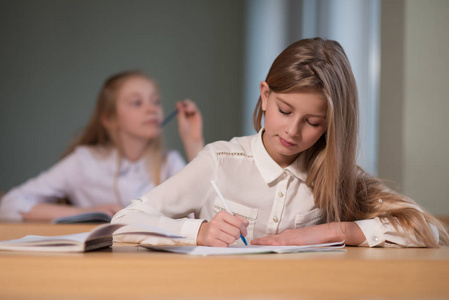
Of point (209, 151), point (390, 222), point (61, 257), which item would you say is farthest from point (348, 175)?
point (61, 257)

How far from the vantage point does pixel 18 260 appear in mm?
697

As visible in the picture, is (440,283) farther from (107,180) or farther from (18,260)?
(107,180)

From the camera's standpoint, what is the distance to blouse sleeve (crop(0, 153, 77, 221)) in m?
2.50

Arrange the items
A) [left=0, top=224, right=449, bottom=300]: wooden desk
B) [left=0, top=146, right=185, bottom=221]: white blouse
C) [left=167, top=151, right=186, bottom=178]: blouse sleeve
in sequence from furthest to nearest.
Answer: [left=167, top=151, right=186, bottom=178]: blouse sleeve, [left=0, top=146, right=185, bottom=221]: white blouse, [left=0, top=224, right=449, bottom=300]: wooden desk

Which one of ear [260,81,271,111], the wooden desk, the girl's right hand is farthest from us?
ear [260,81,271,111]

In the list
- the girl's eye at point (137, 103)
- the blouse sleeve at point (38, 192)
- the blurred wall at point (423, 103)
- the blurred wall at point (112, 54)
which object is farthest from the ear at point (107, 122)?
the blurred wall at point (423, 103)

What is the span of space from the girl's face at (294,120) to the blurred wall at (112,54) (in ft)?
11.4

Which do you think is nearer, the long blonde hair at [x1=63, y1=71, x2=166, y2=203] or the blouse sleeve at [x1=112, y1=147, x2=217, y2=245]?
the blouse sleeve at [x1=112, y1=147, x2=217, y2=245]

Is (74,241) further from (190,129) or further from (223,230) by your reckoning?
(190,129)

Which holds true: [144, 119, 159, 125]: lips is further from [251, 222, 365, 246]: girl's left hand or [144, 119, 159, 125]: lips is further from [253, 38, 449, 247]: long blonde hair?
[251, 222, 365, 246]: girl's left hand

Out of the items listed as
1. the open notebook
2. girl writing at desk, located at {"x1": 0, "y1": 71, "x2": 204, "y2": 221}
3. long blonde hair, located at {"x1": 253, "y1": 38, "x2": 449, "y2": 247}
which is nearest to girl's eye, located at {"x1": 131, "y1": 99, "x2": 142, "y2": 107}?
girl writing at desk, located at {"x1": 0, "y1": 71, "x2": 204, "y2": 221}

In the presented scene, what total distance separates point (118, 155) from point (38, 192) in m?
0.53

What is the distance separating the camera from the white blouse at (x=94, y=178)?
2908 millimetres

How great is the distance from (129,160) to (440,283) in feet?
8.31
